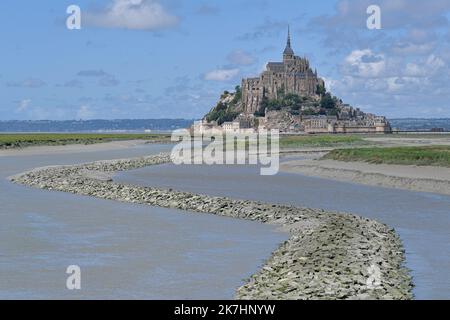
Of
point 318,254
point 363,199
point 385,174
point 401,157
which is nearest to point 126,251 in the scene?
point 318,254

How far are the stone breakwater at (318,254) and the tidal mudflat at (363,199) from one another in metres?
0.63

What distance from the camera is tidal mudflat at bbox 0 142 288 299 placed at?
59.0ft

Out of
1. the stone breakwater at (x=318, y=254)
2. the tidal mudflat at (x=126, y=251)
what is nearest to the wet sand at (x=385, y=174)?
the stone breakwater at (x=318, y=254)

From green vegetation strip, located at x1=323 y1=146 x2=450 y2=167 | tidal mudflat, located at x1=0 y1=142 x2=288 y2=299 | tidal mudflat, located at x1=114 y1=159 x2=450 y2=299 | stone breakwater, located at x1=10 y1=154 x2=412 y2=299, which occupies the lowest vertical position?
tidal mudflat, located at x1=114 y1=159 x2=450 y2=299

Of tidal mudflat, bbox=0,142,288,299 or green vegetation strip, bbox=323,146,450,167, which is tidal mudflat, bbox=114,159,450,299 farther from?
green vegetation strip, bbox=323,146,450,167

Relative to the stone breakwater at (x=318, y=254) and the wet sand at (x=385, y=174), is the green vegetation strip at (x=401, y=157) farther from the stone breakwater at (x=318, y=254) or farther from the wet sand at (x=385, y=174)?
the stone breakwater at (x=318, y=254)

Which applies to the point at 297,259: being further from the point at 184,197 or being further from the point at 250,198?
the point at 250,198

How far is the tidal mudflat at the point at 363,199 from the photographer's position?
20.6m

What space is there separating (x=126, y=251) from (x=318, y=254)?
5.78 metres

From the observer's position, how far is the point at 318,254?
2056 cm

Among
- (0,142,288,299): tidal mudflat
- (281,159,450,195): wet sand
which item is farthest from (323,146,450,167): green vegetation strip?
(0,142,288,299): tidal mudflat

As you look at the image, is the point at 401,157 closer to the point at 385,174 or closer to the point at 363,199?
the point at 385,174

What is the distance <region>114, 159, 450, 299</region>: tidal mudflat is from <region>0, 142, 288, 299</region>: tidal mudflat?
4.28 m
